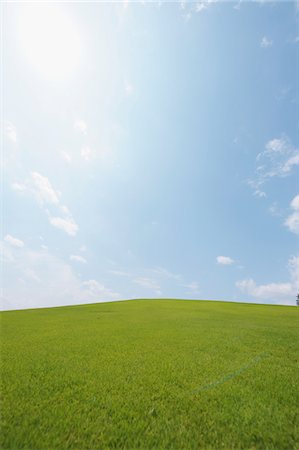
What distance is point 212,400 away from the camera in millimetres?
2480

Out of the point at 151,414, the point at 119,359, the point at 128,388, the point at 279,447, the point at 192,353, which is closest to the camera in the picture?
the point at 279,447

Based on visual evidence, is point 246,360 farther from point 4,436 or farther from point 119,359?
point 4,436

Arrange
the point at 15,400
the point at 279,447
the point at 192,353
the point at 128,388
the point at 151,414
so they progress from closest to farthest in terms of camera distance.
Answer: the point at 279,447 → the point at 151,414 → the point at 15,400 → the point at 128,388 → the point at 192,353

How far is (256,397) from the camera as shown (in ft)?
8.43

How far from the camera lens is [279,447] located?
6.01 feet

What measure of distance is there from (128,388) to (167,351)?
1885 mm

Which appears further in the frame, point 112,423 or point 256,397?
point 256,397

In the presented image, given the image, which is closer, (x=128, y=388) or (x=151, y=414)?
(x=151, y=414)

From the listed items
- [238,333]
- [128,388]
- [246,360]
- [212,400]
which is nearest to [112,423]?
[128,388]

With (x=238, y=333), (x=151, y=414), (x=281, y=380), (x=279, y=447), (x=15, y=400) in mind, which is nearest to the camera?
(x=279, y=447)

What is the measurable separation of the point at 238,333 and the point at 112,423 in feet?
18.6

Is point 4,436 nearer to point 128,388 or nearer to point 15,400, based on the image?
point 15,400

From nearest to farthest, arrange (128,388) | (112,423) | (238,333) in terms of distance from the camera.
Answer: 1. (112,423)
2. (128,388)
3. (238,333)

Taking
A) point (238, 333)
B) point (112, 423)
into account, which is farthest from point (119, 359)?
point (238, 333)
